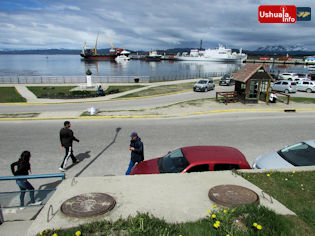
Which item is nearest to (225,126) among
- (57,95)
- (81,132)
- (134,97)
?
(81,132)

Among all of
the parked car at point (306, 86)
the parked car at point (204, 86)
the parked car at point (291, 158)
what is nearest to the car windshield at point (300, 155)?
the parked car at point (291, 158)

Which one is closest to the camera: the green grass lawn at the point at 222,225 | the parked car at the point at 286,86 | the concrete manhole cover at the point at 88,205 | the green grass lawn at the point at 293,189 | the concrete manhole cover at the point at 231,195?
the green grass lawn at the point at 222,225

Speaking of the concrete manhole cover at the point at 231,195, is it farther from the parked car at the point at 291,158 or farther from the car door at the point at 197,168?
the parked car at the point at 291,158

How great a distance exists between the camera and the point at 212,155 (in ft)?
21.8

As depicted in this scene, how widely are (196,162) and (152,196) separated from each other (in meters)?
1.94

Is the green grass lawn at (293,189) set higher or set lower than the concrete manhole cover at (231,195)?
A: lower

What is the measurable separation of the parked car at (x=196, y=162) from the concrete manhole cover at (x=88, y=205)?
2.28 metres

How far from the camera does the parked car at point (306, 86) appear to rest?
29125 mm

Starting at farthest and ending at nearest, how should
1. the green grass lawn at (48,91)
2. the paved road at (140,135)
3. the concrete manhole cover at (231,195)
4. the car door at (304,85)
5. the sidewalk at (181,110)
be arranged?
the car door at (304,85)
the green grass lawn at (48,91)
the sidewalk at (181,110)
the paved road at (140,135)
the concrete manhole cover at (231,195)

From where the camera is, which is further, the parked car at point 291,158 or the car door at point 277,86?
the car door at point 277,86

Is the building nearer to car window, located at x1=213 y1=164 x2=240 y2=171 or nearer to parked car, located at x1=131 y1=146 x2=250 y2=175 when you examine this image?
parked car, located at x1=131 y1=146 x2=250 y2=175

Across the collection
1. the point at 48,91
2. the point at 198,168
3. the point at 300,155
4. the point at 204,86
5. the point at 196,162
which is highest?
the point at 204,86

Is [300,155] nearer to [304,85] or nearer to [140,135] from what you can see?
[140,135]

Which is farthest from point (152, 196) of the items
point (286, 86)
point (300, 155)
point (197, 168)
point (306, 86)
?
point (306, 86)
